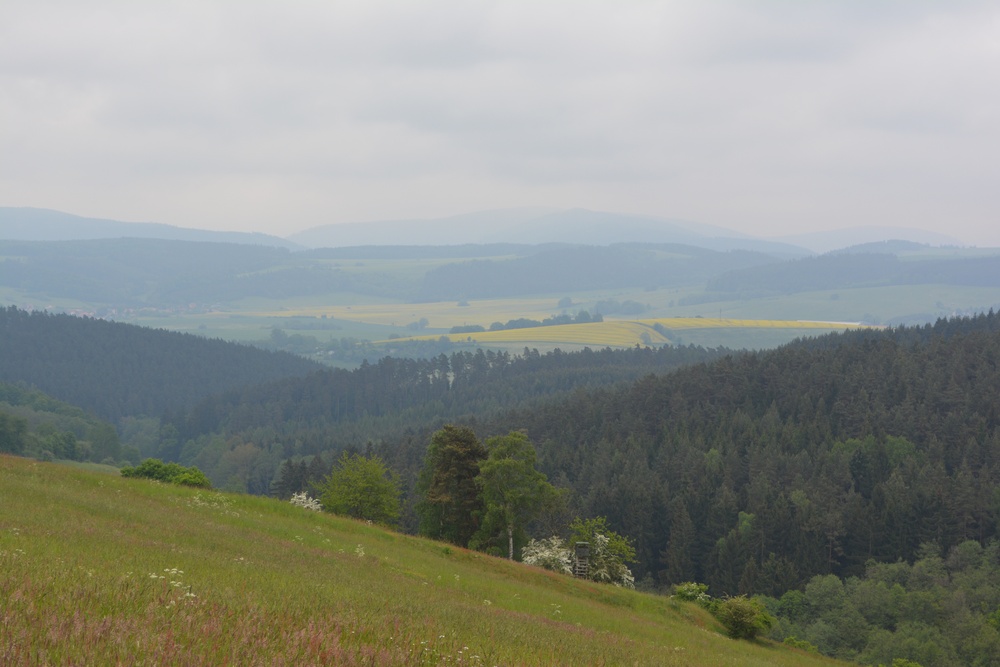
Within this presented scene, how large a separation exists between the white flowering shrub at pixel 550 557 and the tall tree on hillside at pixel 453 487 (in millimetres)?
4730

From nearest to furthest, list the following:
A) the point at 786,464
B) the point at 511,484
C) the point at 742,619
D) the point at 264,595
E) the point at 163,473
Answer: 1. the point at 264,595
2. the point at 742,619
3. the point at 163,473
4. the point at 511,484
5. the point at 786,464

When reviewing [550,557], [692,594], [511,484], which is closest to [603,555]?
[550,557]

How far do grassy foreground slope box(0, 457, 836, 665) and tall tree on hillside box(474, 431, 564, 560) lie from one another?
13515 mm

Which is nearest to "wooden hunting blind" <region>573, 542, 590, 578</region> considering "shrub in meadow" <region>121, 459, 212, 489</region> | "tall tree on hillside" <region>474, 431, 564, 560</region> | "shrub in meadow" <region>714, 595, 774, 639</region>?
"tall tree on hillside" <region>474, 431, 564, 560</region>

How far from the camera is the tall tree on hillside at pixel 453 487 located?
6194 centimetres

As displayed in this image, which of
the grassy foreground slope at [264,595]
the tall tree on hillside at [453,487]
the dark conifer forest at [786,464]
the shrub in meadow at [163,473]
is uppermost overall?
the grassy foreground slope at [264,595]

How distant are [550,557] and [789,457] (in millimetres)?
→ 85640

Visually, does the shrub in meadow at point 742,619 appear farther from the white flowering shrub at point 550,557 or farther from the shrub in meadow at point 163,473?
the shrub in meadow at point 163,473

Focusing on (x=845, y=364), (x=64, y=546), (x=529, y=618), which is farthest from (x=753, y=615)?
(x=845, y=364)

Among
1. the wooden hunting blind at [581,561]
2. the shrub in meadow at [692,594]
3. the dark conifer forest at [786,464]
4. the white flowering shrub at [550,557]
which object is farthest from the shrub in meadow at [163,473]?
the dark conifer forest at [786,464]

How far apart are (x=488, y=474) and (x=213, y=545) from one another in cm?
3425

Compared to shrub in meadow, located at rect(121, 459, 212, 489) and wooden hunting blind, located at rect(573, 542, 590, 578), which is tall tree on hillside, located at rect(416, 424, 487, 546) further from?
shrub in meadow, located at rect(121, 459, 212, 489)

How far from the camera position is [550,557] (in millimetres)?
59438

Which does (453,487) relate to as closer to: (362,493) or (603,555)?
(362,493)
